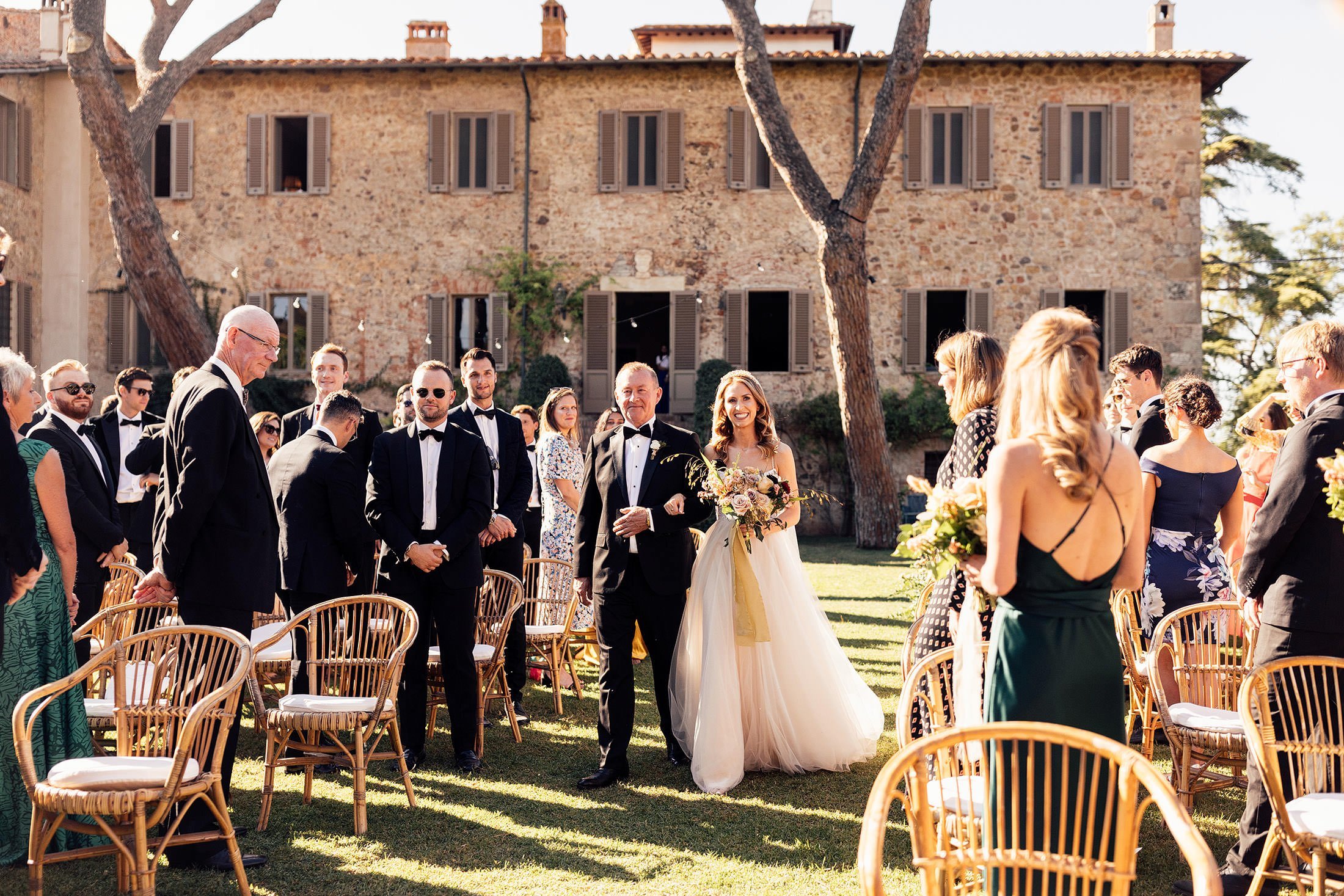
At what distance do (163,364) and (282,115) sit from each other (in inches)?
208

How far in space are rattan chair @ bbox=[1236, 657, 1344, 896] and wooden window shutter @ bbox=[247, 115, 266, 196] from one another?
855 inches

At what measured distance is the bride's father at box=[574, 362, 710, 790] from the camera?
594cm

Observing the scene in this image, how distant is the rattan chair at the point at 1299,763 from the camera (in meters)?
3.42

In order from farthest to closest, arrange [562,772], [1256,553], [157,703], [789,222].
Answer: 1. [789,222]
2. [562,772]
3. [157,703]
4. [1256,553]

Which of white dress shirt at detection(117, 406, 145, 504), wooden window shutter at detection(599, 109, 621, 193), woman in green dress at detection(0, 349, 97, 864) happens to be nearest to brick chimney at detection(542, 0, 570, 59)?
wooden window shutter at detection(599, 109, 621, 193)

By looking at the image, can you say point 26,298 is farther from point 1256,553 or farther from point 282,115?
point 1256,553

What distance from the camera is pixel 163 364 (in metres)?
22.7

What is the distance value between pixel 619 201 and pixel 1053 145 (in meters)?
8.08

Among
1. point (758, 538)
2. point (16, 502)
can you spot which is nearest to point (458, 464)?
point (758, 538)

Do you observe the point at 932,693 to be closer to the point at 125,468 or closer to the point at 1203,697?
the point at 1203,697

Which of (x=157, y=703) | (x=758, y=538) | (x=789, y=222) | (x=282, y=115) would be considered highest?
(x=282, y=115)

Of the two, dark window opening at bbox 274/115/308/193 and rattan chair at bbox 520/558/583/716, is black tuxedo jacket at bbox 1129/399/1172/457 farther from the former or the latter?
dark window opening at bbox 274/115/308/193

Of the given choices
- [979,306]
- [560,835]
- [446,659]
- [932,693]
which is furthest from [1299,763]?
[979,306]

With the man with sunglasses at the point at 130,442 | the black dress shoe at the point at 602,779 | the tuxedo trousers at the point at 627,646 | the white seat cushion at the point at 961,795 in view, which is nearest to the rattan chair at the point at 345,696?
the black dress shoe at the point at 602,779
